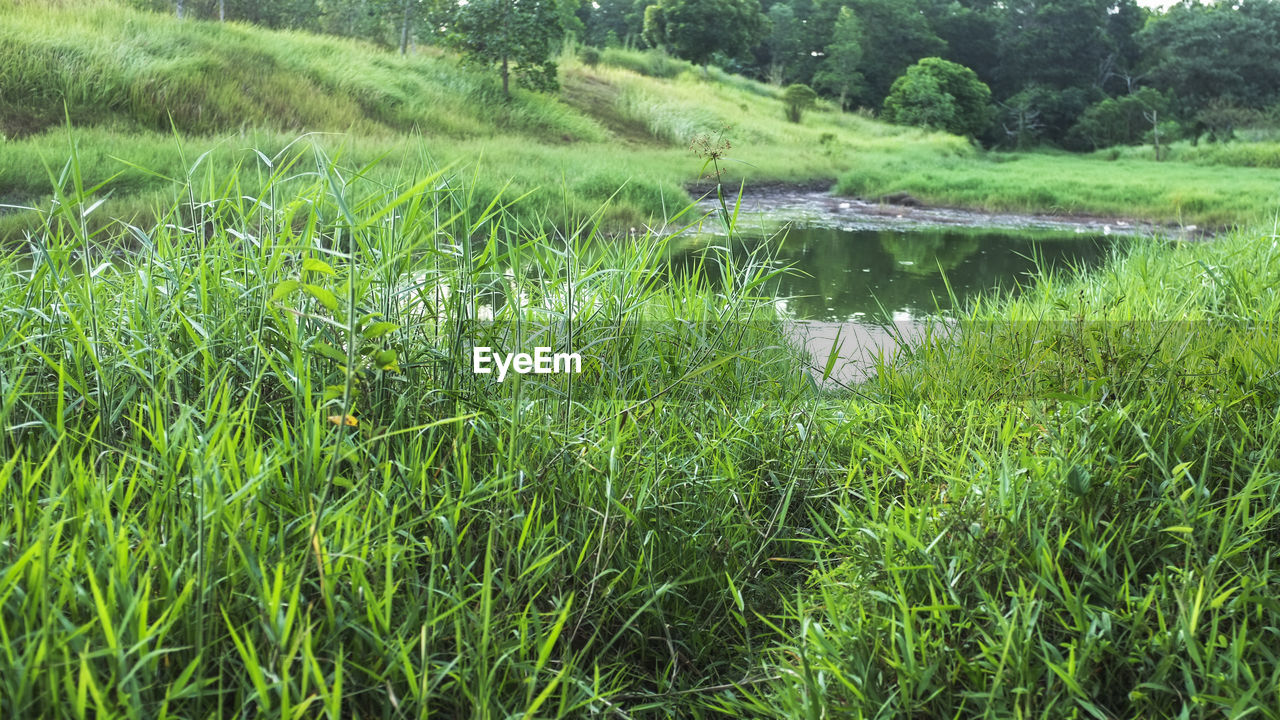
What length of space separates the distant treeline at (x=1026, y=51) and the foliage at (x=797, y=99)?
8.0 inches

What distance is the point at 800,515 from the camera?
1.17 meters

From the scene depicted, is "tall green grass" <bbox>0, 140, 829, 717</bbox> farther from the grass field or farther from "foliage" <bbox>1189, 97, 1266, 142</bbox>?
"foliage" <bbox>1189, 97, 1266, 142</bbox>

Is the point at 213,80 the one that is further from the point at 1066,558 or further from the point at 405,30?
the point at 1066,558

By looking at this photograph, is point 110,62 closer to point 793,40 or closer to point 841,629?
point 841,629

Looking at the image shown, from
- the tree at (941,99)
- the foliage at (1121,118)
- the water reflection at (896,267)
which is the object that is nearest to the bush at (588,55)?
the tree at (941,99)

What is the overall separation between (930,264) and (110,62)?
457 centimetres

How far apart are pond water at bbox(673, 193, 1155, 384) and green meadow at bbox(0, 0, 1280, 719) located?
620mm

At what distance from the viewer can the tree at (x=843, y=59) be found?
9.07 meters

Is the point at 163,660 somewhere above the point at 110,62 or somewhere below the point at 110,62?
below

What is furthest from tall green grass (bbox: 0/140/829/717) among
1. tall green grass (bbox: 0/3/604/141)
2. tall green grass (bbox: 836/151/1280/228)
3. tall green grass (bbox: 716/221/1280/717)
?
tall green grass (bbox: 836/151/1280/228)

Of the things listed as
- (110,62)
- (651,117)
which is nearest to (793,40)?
(651,117)

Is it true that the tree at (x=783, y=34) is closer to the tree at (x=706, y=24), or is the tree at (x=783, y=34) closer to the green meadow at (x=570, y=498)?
the tree at (x=706, y=24)

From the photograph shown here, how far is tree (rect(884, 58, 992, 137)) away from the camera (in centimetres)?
933

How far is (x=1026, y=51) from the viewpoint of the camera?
369 inches
